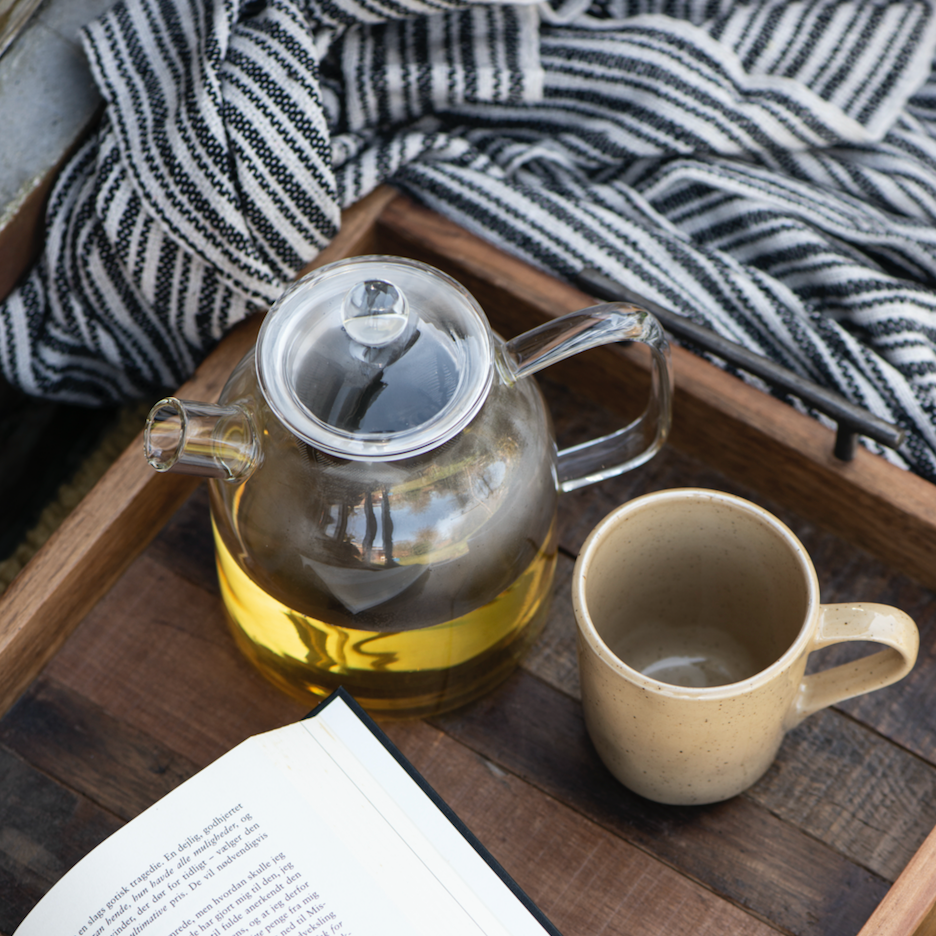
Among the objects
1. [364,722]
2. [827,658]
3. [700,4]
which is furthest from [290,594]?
[700,4]

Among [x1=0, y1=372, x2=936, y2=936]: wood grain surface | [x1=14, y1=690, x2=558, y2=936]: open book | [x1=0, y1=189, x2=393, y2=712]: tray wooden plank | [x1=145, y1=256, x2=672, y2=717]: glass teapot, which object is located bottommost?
[x1=0, y1=372, x2=936, y2=936]: wood grain surface

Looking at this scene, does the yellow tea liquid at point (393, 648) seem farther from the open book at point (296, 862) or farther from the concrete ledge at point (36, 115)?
the concrete ledge at point (36, 115)

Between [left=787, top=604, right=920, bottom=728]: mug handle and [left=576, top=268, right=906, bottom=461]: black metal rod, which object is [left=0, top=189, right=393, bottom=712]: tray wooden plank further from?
[left=787, top=604, right=920, bottom=728]: mug handle

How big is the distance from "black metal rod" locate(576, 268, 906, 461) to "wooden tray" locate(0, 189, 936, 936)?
0.02m

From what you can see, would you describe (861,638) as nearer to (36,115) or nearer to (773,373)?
(773,373)

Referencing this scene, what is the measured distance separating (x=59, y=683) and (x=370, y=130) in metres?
0.35

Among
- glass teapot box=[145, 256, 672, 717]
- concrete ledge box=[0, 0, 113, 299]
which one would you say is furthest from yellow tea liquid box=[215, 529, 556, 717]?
concrete ledge box=[0, 0, 113, 299]

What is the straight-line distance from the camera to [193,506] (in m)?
0.57

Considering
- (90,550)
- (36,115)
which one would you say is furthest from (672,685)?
(36,115)

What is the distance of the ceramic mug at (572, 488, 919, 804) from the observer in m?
0.40

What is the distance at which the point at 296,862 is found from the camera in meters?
0.41

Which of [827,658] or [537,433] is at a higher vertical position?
[537,433]

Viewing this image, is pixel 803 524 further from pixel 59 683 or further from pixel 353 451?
pixel 59 683

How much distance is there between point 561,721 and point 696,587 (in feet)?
0.31
